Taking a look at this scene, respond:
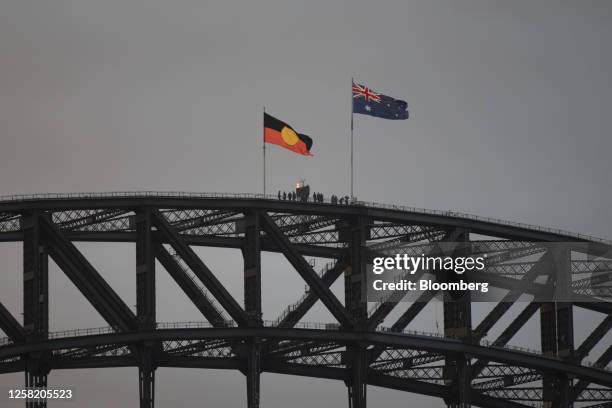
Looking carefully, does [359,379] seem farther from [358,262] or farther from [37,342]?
[37,342]

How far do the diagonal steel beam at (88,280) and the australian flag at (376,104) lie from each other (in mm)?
27790

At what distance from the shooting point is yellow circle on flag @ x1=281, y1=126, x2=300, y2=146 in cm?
19562

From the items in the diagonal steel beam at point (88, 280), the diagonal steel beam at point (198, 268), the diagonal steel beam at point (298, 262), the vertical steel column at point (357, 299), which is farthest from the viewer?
the vertical steel column at point (357, 299)

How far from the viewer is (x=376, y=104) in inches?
7766

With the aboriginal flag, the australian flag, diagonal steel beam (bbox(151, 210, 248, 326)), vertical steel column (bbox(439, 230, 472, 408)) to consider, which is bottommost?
vertical steel column (bbox(439, 230, 472, 408))

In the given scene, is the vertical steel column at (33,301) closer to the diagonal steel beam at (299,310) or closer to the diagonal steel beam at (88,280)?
the diagonal steel beam at (88,280)

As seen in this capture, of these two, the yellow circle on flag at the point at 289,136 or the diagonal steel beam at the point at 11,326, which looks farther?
the yellow circle on flag at the point at 289,136

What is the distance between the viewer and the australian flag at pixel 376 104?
196 m

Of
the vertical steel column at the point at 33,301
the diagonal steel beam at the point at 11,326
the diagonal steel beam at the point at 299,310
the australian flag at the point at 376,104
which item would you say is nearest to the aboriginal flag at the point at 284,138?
the australian flag at the point at 376,104

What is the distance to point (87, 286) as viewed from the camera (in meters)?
187

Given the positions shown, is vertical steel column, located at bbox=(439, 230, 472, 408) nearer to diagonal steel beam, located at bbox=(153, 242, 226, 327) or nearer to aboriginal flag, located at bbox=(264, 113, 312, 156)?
aboriginal flag, located at bbox=(264, 113, 312, 156)

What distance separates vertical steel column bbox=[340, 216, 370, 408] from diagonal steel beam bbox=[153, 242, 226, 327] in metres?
12.5

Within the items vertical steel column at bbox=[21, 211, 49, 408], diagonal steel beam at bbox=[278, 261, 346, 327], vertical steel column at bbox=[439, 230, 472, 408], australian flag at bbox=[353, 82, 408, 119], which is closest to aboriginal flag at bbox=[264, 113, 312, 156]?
australian flag at bbox=[353, 82, 408, 119]

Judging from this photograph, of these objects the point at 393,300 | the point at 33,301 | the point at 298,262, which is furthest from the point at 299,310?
the point at 33,301
